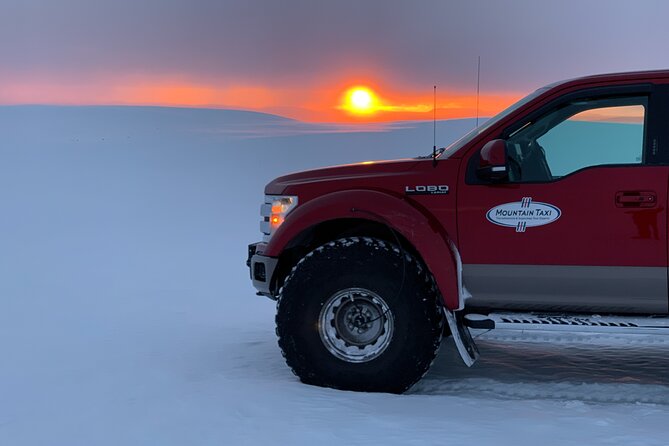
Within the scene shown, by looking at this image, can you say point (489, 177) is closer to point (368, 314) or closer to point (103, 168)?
point (368, 314)

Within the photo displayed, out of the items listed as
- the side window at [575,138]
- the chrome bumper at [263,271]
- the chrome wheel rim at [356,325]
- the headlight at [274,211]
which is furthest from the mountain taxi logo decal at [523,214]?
the chrome bumper at [263,271]

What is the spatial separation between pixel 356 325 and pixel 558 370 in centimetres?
177

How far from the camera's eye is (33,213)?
20.8 metres

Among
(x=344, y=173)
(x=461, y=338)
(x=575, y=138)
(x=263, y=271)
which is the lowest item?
(x=461, y=338)

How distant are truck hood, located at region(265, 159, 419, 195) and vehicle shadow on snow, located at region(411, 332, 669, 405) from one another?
50.0 inches

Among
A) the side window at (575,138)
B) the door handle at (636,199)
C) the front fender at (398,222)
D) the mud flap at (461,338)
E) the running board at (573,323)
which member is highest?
the side window at (575,138)

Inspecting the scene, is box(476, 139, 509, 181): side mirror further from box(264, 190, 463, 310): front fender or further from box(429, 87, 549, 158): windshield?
box(264, 190, 463, 310): front fender

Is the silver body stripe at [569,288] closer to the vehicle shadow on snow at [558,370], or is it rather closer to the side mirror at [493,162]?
the vehicle shadow on snow at [558,370]

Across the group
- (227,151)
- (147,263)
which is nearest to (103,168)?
(227,151)

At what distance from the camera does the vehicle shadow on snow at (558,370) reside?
5871 mm

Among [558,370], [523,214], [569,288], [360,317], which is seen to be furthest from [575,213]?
[558,370]

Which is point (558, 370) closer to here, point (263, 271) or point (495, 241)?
point (495, 241)

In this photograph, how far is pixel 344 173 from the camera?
6.18m

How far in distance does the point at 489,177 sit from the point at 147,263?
9031 millimetres
